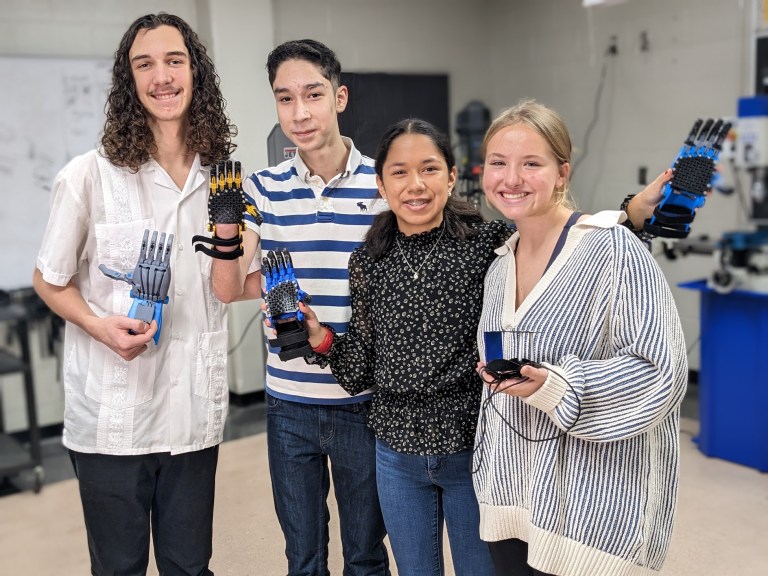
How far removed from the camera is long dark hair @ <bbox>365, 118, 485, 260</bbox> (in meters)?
1.45

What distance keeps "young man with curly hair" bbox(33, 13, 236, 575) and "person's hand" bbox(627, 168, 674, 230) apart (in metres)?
0.88

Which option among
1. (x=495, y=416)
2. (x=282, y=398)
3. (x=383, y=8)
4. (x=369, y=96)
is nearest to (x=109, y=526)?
(x=282, y=398)

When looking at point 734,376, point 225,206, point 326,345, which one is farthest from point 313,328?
point 734,376

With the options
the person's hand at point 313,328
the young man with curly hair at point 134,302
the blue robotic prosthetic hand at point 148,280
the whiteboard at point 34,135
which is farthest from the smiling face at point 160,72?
the whiteboard at point 34,135

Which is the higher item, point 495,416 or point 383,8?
point 383,8

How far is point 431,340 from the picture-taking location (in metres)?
1.39

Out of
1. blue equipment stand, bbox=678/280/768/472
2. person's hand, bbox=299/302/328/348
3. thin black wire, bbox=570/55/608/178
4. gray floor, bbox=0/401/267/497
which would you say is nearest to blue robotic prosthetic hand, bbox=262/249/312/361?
person's hand, bbox=299/302/328/348

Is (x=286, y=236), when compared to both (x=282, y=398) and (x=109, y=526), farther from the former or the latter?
(x=109, y=526)

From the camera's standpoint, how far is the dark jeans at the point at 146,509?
1.55 m

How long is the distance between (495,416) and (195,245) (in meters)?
0.70

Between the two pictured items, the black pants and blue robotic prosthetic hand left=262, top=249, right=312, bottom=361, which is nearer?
the black pants

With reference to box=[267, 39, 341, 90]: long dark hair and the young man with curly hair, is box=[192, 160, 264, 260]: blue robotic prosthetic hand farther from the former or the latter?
box=[267, 39, 341, 90]: long dark hair

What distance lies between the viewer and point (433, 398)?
1.40m

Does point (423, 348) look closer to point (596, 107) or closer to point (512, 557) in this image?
point (512, 557)
